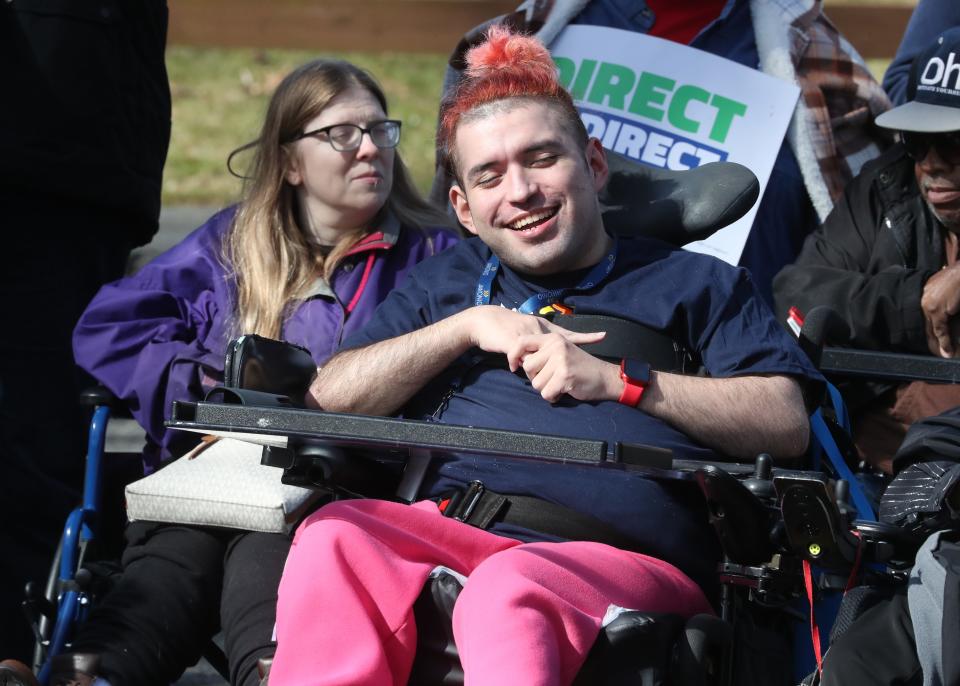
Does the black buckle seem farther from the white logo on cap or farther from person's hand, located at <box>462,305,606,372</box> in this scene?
the white logo on cap

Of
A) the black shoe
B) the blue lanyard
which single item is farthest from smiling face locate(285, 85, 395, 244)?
the black shoe

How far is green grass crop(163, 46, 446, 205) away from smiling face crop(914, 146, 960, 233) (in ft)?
23.5

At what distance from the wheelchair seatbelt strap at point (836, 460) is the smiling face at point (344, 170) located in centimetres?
144

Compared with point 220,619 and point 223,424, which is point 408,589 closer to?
point 223,424

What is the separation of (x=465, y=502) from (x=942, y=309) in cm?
134

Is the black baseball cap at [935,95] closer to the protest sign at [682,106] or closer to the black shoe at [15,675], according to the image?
the protest sign at [682,106]

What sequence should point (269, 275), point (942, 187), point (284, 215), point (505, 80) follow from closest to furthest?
point (505, 80), point (942, 187), point (269, 275), point (284, 215)

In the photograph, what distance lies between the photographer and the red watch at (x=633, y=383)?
9.36 feet

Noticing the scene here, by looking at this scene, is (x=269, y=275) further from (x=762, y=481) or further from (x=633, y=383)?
(x=762, y=481)

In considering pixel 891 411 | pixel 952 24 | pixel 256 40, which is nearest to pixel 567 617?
pixel 891 411

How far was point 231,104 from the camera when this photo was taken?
12.8m

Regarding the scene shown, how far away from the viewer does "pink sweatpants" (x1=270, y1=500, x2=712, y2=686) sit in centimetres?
238

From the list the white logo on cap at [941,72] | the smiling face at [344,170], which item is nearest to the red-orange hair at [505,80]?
the smiling face at [344,170]

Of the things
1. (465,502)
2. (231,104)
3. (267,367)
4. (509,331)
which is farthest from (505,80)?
(231,104)
